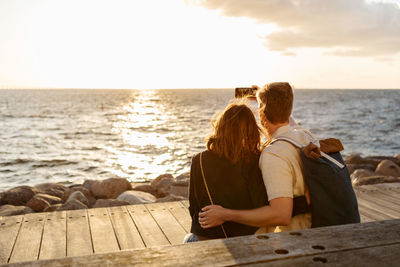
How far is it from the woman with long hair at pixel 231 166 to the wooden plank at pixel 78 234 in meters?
1.86

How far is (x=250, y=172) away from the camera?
Result: 2.34 meters

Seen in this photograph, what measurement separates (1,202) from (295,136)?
20.3 ft

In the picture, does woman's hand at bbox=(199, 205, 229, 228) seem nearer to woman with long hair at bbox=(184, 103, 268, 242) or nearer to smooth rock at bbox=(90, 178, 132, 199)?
woman with long hair at bbox=(184, 103, 268, 242)

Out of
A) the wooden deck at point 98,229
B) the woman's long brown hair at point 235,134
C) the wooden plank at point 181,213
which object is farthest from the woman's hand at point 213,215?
the wooden plank at point 181,213

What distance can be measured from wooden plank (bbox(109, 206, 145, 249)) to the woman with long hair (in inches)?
69.5

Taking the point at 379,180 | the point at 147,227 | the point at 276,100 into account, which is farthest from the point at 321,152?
the point at 379,180

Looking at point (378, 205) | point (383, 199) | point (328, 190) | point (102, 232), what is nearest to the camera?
point (328, 190)

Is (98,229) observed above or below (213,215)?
below

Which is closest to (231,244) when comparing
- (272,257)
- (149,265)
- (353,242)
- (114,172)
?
(272,257)

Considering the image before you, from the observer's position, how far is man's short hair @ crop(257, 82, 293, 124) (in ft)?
7.41

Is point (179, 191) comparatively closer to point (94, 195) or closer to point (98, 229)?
point (94, 195)

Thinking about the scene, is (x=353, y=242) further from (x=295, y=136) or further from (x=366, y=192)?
(x=366, y=192)

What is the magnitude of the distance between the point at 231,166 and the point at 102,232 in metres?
2.41

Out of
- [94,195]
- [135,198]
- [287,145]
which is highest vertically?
[287,145]
